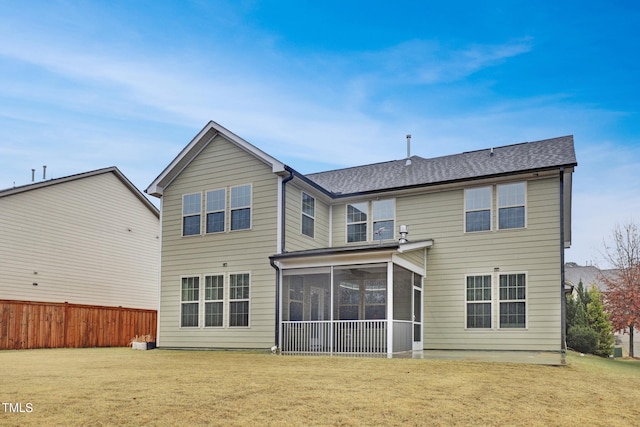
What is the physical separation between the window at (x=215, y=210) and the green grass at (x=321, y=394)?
696 cm

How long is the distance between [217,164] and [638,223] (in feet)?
99.6

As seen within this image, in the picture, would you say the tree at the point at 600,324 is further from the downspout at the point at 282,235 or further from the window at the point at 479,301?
the downspout at the point at 282,235

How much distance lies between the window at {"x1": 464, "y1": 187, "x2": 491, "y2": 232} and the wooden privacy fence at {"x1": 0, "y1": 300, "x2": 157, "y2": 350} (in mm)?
14700

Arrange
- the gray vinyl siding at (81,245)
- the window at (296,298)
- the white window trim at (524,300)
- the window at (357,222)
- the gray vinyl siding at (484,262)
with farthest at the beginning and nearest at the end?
the gray vinyl siding at (81,245), the window at (357,222), the window at (296,298), the white window trim at (524,300), the gray vinyl siding at (484,262)

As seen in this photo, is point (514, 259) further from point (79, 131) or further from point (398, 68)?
point (79, 131)

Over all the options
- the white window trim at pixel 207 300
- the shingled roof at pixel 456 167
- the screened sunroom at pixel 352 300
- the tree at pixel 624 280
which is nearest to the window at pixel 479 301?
the screened sunroom at pixel 352 300

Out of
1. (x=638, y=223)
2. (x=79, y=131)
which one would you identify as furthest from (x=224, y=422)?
(x=638, y=223)

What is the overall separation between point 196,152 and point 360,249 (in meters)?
7.35

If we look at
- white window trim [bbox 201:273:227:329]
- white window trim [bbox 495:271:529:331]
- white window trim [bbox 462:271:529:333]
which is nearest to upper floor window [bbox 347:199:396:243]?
white window trim [bbox 462:271:529:333]

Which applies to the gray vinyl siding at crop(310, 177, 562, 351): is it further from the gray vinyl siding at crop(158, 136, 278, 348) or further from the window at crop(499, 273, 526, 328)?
the gray vinyl siding at crop(158, 136, 278, 348)

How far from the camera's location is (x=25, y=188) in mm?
24109

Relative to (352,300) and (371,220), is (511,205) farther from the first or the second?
A: (352,300)

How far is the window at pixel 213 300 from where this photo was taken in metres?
19.3

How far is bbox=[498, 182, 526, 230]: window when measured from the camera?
59.3ft
